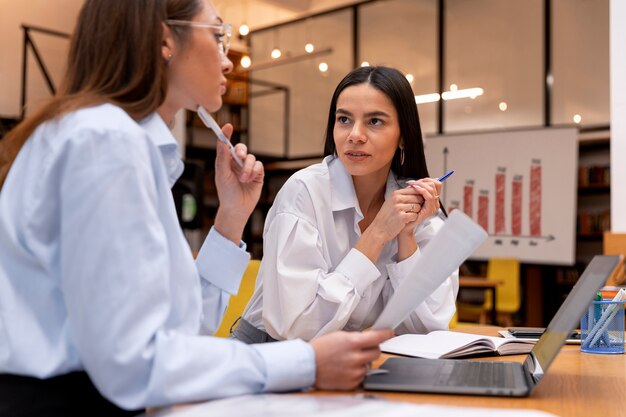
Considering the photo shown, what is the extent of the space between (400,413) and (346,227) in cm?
103

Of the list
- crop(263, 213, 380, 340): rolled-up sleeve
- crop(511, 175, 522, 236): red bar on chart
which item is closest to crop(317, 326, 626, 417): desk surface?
crop(263, 213, 380, 340): rolled-up sleeve

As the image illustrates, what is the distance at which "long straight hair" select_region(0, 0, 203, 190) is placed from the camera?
37.7 inches

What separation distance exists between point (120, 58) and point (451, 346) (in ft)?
2.74

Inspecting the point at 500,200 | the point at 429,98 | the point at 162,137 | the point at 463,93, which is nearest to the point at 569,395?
the point at 162,137

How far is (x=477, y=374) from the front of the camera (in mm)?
1104

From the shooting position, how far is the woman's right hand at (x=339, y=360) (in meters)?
0.95

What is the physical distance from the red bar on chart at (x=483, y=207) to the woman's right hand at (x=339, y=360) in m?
7.49

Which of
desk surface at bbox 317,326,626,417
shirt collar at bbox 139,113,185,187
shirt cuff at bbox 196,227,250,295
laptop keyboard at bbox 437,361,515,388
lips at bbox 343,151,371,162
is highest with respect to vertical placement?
lips at bbox 343,151,371,162

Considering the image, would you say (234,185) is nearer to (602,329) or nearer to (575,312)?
(575,312)

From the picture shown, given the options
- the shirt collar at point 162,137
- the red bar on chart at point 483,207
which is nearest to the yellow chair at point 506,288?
the red bar on chart at point 483,207

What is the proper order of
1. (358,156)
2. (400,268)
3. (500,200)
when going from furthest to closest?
(500,200), (358,156), (400,268)

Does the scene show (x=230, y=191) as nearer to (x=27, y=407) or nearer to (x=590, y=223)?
(x=27, y=407)

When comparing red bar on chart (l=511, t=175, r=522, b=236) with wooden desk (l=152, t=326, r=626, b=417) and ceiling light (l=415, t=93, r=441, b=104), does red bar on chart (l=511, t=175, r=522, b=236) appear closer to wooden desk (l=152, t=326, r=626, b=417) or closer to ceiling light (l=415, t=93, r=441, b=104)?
ceiling light (l=415, t=93, r=441, b=104)

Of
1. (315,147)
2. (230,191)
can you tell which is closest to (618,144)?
(230,191)
